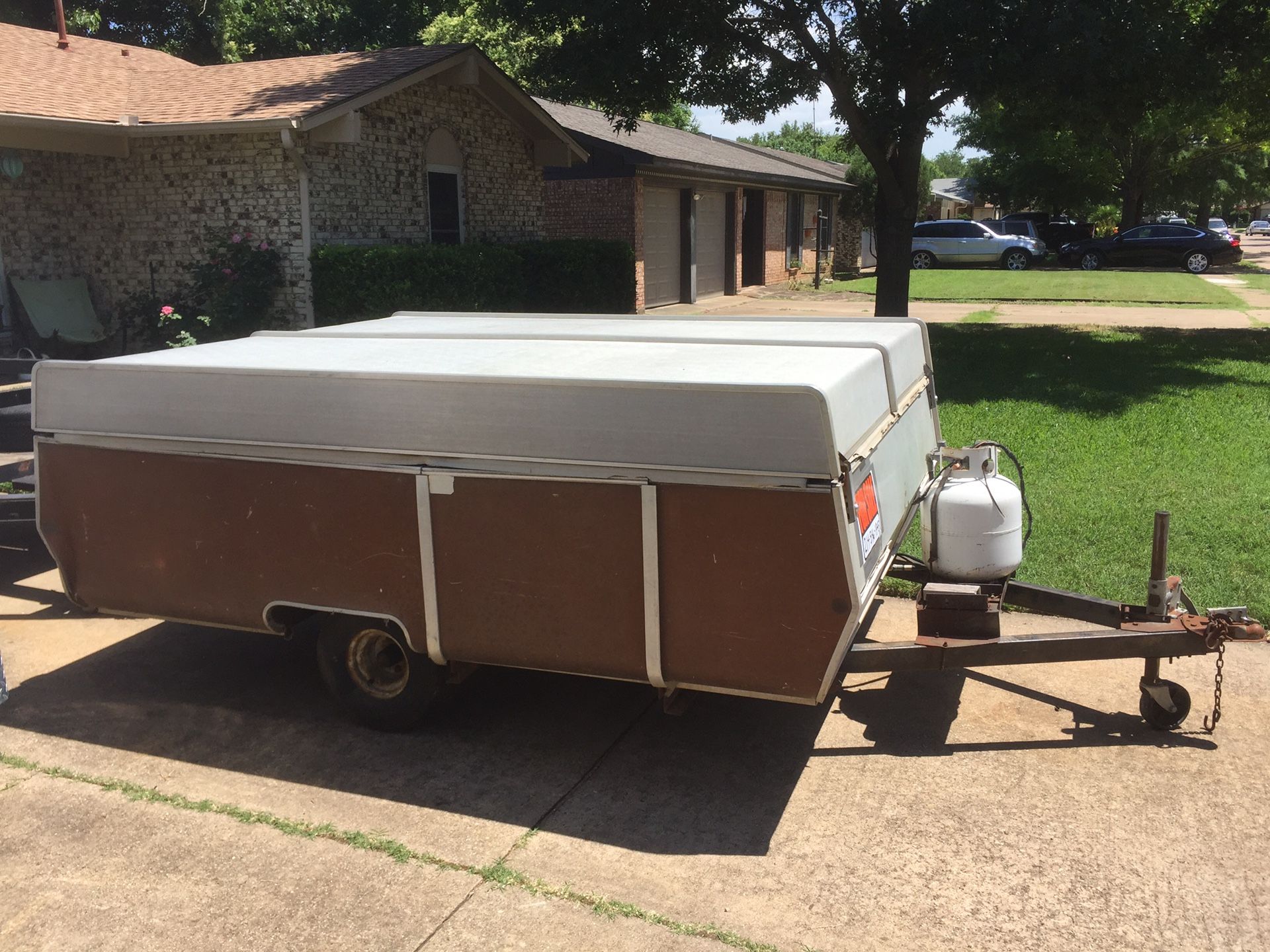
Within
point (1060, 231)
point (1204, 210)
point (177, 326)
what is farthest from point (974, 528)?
point (1204, 210)

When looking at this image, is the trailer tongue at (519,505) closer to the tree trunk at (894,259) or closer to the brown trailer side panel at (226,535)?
the brown trailer side panel at (226,535)

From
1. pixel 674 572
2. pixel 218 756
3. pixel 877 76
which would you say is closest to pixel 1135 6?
pixel 877 76

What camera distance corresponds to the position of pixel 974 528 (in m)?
4.69

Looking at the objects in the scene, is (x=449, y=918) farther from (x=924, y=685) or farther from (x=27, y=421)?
(x=27, y=421)

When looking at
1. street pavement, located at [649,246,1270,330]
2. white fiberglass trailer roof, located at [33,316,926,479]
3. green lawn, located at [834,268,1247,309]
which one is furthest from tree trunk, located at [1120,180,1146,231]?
white fiberglass trailer roof, located at [33,316,926,479]

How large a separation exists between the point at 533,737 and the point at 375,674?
0.74 meters

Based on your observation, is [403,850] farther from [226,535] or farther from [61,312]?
[61,312]

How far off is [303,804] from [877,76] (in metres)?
12.8

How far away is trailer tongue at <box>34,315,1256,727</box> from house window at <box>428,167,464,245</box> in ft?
36.9

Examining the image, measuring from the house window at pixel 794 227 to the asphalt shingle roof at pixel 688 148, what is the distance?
788 mm

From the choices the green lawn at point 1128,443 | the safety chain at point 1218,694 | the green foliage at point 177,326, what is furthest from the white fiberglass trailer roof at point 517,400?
the green foliage at point 177,326

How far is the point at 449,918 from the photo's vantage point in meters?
3.47

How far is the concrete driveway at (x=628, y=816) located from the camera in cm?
343

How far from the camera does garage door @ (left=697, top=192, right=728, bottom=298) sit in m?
25.6
